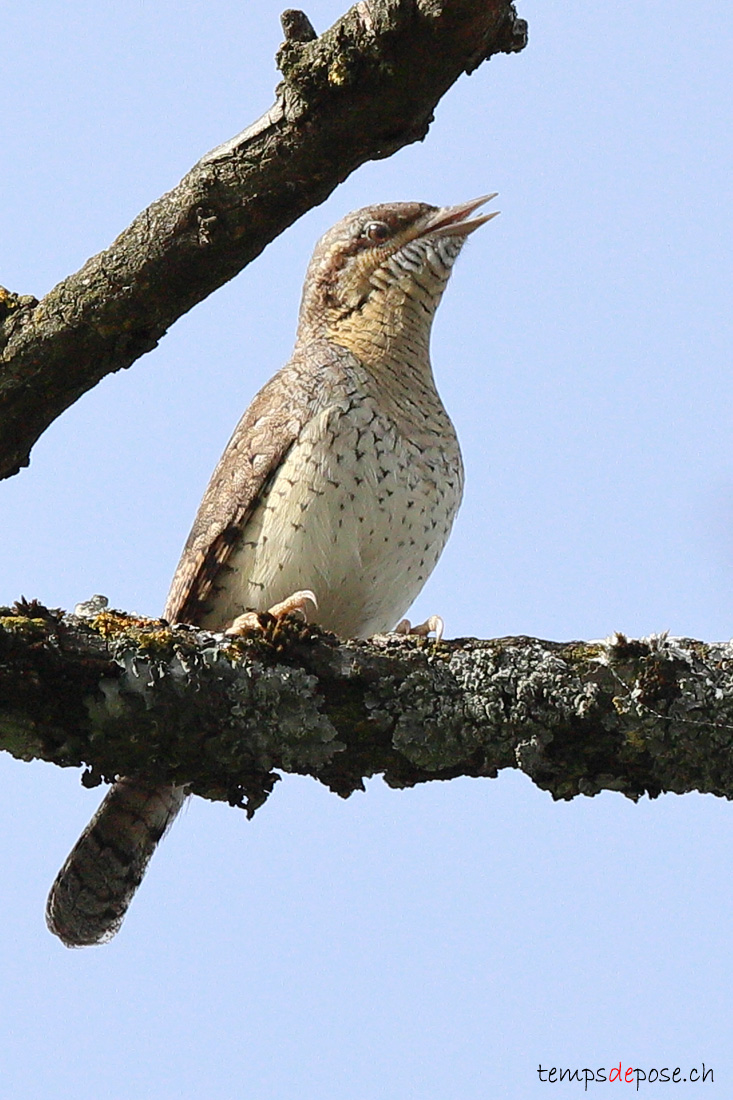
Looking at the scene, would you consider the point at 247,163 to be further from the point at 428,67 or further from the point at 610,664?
the point at 610,664

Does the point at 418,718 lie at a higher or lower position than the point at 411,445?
lower

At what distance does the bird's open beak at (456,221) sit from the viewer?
6.00 meters

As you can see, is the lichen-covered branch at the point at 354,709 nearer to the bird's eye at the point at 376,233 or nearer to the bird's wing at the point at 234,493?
the bird's wing at the point at 234,493

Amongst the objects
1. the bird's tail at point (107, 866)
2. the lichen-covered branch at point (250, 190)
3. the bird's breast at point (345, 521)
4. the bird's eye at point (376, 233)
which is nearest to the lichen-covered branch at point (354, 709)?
the lichen-covered branch at point (250, 190)

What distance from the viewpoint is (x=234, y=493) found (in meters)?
5.13

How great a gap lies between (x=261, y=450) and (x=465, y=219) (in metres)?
1.72

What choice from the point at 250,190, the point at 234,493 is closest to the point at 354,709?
the point at 250,190

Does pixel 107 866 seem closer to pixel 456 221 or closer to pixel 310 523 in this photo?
pixel 310 523

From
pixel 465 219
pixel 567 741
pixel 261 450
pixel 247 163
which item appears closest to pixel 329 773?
pixel 567 741

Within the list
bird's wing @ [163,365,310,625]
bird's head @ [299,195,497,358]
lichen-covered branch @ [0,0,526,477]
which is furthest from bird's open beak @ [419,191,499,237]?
lichen-covered branch @ [0,0,526,477]

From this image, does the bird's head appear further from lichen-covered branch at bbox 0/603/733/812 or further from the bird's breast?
lichen-covered branch at bbox 0/603/733/812

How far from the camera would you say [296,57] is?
327 cm

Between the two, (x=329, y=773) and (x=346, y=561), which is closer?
(x=329, y=773)

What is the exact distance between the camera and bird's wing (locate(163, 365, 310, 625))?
5.09m
